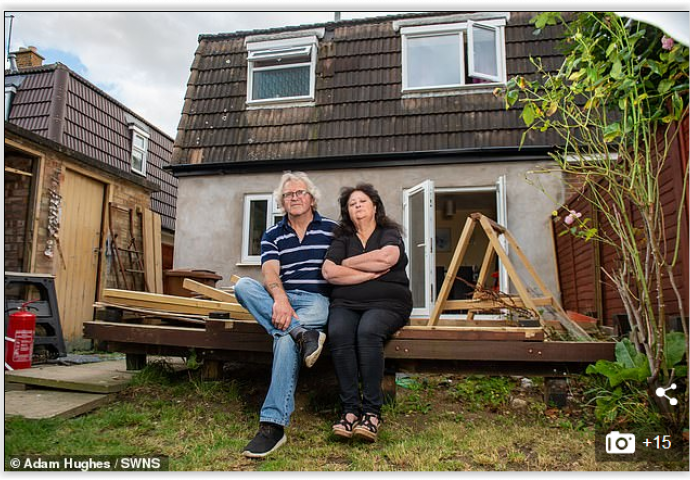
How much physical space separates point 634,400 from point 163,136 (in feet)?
40.5

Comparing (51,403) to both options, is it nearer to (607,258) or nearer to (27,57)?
(607,258)

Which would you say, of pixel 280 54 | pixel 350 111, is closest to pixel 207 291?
pixel 350 111

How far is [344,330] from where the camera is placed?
2.73 m

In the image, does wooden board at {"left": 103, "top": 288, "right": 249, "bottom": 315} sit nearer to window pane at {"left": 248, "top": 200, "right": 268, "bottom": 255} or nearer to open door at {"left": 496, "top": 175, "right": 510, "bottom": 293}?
window pane at {"left": 248, "top": 200, "right": 268, "bottom": 255}

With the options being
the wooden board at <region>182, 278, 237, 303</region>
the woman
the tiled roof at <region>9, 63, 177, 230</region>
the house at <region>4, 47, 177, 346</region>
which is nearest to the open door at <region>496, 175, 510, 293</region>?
the wooden board at <region>182, 278, 237, 303</region>

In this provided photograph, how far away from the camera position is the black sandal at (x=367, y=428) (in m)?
2.50

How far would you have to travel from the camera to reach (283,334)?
276 centimetres

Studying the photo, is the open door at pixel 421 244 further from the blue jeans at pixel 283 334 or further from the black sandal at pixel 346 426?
the black sandal at pixel 346 426

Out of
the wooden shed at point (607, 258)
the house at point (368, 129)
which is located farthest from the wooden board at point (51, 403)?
the house at point (368, 129)

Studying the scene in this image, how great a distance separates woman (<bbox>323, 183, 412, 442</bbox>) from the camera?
8.57 ft

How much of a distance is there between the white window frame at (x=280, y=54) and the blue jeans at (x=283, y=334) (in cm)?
516

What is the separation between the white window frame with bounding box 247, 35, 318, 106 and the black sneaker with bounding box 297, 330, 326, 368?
546cm

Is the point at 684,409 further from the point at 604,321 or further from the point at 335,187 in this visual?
the point at 335,187

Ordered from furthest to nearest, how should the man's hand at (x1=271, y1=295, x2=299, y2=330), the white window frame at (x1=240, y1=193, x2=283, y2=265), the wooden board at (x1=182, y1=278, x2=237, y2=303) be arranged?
the white window frame at (x1=240, y1=193, x2=283, y2=265) → the wooden board at (x1=182, y1=278, x2=237, y2=303) → the man's hand at (x1=271, y1=295, x2=299, y2=330)
